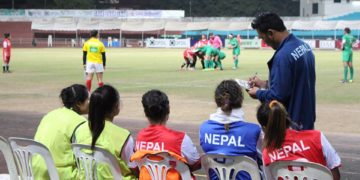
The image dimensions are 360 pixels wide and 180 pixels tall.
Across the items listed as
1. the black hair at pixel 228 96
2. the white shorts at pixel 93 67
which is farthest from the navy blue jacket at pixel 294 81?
the white shorts at pixel 93 67

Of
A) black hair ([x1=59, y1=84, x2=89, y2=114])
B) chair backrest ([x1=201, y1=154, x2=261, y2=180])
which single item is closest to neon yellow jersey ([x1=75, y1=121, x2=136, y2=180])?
black hair ([x1=59, y1=84, x2=89, y2=114])

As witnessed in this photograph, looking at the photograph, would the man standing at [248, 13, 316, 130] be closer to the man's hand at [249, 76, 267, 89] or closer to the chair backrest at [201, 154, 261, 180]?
the man's hand at [249, 76, 267, 89]

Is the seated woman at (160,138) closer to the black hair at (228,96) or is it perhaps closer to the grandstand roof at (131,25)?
the black hair at (228,96)

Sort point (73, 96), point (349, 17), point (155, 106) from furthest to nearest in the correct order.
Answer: point (349, 17)
point (73, 96)
point (155, 106)

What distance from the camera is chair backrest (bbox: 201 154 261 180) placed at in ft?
16.8

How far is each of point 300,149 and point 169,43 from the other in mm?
71615

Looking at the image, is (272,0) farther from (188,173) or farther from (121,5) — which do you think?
(188,173)

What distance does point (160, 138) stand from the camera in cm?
563

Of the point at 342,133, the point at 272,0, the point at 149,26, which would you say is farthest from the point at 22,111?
the point at 272,0

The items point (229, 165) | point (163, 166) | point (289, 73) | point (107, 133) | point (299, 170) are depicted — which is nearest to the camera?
point (299, 170)

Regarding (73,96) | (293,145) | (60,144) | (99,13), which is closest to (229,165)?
(293,145)

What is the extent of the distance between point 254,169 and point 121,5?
356 ft

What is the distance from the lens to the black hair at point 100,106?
5887mm

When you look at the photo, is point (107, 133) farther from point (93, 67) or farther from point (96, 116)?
point (93, 67)
